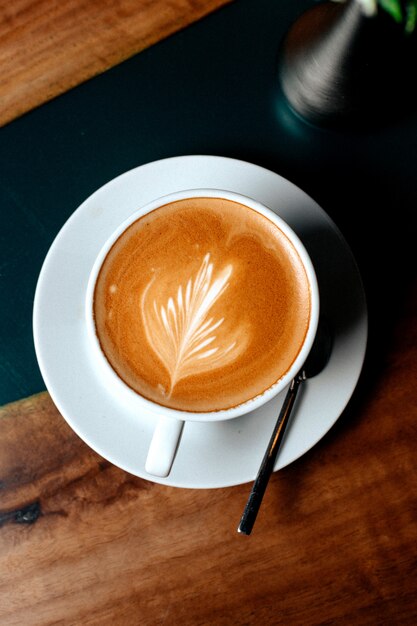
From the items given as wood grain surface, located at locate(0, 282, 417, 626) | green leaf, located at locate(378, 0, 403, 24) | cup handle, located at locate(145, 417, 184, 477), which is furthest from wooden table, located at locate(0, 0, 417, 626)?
green leaf, located at locate(378, 0, 403, 24)

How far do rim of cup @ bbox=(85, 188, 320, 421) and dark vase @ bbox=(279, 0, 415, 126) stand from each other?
0.24 m

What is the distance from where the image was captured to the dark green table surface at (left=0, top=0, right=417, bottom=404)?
1.12 m

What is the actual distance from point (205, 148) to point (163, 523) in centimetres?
64

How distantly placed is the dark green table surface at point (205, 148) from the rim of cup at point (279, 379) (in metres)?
0.20

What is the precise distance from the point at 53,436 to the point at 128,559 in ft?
0.80

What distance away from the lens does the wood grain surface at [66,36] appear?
1098 mm

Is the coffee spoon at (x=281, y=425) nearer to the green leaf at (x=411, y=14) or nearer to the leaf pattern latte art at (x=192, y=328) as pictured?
the leaf pattern latte art at (x=192, y=328)

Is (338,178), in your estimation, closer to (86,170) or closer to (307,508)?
(86,170)

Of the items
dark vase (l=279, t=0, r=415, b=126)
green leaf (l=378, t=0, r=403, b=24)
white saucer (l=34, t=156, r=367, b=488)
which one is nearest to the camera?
green leaf (l=378, t=0, r=403, b=24)

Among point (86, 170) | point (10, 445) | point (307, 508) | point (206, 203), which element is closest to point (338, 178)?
point (206, 203)

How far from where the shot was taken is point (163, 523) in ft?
3.61

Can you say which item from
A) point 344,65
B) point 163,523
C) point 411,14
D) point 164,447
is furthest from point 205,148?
point 163,523

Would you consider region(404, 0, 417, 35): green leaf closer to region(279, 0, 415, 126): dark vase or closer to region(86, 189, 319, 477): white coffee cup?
region(279, 0, 415, 126): dark vase

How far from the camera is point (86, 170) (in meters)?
1.13
